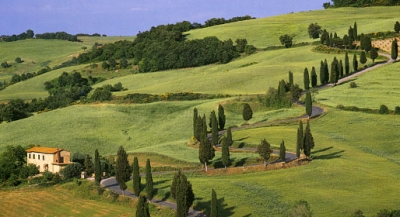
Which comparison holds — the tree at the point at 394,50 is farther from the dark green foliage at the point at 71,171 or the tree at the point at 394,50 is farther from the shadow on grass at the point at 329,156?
the dark green foliage at the point at 71,171

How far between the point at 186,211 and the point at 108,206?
39.7 feet

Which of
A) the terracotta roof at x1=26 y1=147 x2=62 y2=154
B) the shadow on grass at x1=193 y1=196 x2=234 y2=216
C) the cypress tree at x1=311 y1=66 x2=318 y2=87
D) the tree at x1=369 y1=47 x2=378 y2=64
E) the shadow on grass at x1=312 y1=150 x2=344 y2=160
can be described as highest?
the tree at x1=369 y1=47 x2=378 y2=64

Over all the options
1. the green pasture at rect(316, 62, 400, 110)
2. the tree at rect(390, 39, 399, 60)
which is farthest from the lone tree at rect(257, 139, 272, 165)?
the tree at rect(390, 39, 399, 60)

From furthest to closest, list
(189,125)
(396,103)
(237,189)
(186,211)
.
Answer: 1. (189,125)
2. (396,103)
3. (237,189)
4. (186,211)

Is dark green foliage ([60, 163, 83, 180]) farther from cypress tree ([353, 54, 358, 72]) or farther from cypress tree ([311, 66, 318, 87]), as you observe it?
cypress tree ([353, 54, 358, 72])

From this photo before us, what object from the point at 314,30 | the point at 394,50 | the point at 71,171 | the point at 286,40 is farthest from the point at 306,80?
the point at 314,30

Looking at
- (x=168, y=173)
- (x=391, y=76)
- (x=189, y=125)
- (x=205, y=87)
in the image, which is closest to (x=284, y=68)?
(x=205, y=87)

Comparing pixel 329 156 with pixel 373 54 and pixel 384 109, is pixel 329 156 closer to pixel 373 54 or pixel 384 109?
pixel 384 109

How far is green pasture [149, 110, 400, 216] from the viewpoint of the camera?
63.1 meters

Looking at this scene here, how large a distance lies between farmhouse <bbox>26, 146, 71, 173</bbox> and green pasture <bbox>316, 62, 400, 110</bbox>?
41.8 metres

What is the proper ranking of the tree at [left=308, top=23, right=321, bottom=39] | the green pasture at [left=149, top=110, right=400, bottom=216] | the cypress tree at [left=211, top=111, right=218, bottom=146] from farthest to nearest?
the tree at [left=308, top=23, right=321, bottom=39] < the cypress tree at [left=211, top=111, right=218, bottom=146] < the green pasture at [left=149, top=110, right=400, bottom=216]

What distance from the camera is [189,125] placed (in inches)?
4518

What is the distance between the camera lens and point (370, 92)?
4599 inches

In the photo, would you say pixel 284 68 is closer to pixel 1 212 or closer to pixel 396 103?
pixel 396 103
